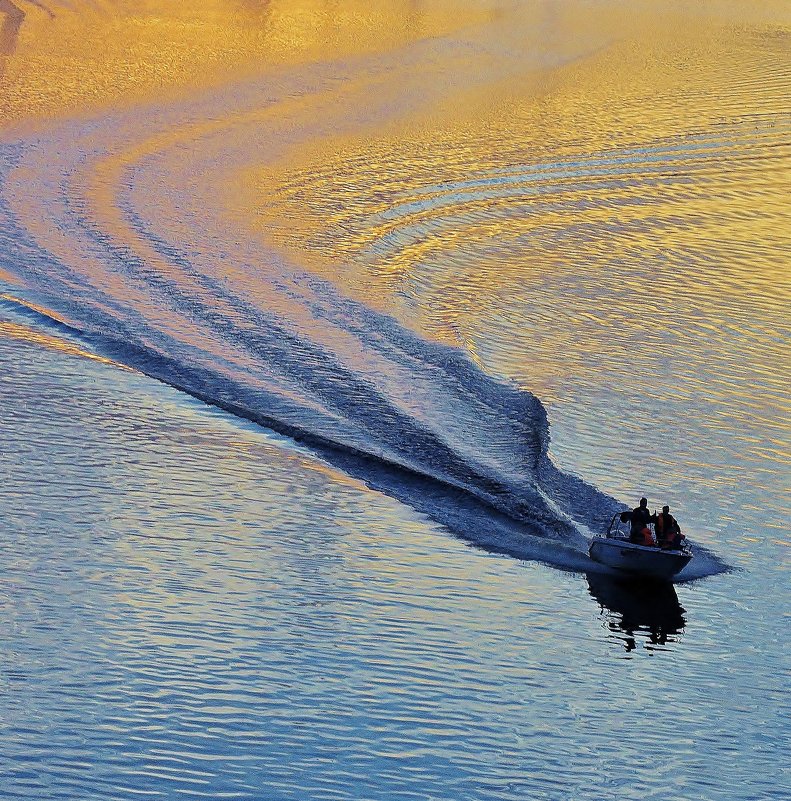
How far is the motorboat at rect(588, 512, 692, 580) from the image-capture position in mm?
19719

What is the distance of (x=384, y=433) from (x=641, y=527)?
4.91 meters

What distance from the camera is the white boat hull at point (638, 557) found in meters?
19.7

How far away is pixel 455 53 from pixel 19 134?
17.0m

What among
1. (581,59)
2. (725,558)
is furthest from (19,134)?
(725,558)

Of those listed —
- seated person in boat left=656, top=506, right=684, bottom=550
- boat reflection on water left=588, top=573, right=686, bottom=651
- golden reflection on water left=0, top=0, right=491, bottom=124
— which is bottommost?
A: boat reflection on water left=588, top=573, right=686, bottom=651

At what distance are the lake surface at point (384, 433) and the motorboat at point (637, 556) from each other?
14.1 inches

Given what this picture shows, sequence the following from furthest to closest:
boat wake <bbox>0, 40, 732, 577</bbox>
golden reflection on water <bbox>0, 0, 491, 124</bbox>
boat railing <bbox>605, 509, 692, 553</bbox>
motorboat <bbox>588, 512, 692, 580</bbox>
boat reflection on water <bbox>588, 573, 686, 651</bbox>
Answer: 1. golden reflection on water <bbox>0, 0, 491, 124</bbox>
2. boat wake <bbox>0, 40, 732, 577</bbox>
3. boat railing <bbox>605, 509, 692, 553</bbox>
4. motorboat <bbox>588, 512, 692, 580</bbox>
5. boat reflection on water <bbox>588, 573, 686, 651</bbox>

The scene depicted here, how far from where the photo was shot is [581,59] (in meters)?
49.6

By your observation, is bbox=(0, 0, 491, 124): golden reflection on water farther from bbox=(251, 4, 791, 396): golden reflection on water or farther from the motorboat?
the motorboat

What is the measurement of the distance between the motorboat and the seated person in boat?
0.34 feet

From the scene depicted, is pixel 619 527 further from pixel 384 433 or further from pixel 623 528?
pixel 384 433

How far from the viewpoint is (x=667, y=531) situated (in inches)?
790

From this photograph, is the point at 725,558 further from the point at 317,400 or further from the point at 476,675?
the point at 317,400

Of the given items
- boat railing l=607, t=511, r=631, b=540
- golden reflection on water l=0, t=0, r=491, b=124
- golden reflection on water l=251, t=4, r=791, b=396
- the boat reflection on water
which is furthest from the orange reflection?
golden reflection on water l=0, t=0, r=491, b=124
